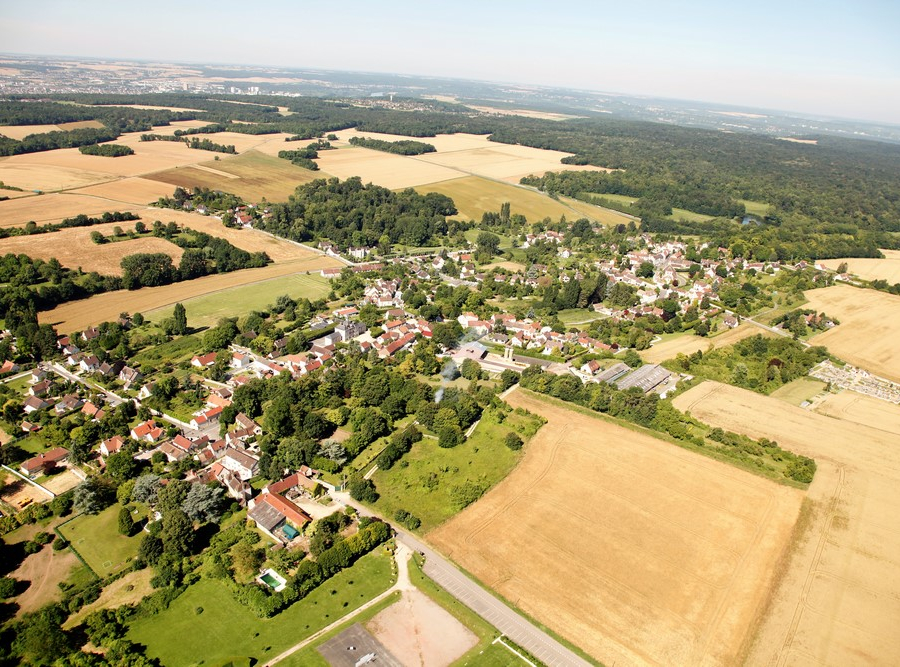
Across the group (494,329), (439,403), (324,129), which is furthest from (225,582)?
(324,129)

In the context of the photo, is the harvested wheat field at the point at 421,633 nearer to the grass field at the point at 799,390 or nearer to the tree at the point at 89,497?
the tree at the point at 89,497

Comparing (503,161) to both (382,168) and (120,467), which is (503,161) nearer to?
(382,168)

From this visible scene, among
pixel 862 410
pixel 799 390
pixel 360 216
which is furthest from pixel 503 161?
pixel 862 410

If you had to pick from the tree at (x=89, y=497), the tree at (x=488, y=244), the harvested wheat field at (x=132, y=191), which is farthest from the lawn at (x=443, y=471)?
the harvested wheat field at (x=132, y=191)

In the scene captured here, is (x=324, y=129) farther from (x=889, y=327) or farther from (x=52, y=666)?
(x=52, y=666)

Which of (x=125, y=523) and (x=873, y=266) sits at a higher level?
(x=873, y=266)
